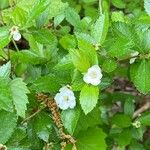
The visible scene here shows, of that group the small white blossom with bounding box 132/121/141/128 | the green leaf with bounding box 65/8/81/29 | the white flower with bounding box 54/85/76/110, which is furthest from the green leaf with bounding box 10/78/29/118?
the small white blossom with bounding box 132/121/141/128

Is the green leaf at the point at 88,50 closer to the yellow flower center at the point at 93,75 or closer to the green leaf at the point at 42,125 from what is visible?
the yellow flower center at the point at 93,75

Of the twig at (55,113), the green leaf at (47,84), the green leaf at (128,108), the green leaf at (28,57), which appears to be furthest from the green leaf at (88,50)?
the green leaf at (128,108)

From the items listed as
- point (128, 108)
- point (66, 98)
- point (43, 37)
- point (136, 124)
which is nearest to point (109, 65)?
point (66, 98)

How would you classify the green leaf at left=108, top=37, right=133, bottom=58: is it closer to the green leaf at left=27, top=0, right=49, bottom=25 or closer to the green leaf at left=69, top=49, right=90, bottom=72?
the green leaf at left=69, top=49, right=90, bottom=72

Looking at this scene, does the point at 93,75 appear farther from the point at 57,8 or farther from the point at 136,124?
the point at 136,124

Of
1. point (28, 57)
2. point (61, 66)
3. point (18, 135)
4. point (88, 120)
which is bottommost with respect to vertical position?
point (18, 135)

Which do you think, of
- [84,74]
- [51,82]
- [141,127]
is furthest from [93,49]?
[141,127]
